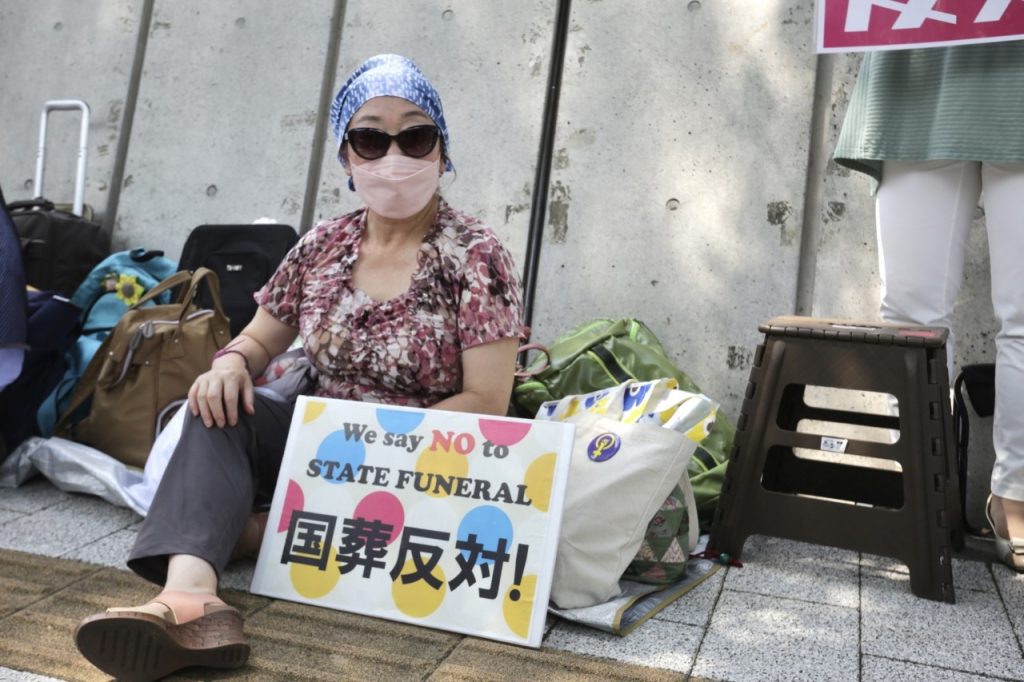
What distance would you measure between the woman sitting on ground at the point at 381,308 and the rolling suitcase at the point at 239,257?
1.58 metres

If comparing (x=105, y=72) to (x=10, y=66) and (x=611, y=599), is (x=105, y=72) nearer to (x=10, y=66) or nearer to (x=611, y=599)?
(x=10, y=66)

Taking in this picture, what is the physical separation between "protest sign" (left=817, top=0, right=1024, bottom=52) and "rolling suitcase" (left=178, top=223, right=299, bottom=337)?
2317mm

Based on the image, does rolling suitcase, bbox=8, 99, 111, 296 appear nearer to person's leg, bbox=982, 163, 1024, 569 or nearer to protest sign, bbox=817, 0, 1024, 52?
protest sign, bbox=817, 0, 1024, 52

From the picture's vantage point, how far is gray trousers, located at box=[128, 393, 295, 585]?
6.19ft

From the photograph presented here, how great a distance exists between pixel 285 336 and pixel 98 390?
1168 millimetres

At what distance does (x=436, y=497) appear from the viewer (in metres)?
2.09

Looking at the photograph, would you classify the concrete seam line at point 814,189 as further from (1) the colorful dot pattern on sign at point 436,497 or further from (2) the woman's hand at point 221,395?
(2) the woman's hand at point 221,395

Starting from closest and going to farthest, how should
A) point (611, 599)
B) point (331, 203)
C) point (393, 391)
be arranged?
point (611, 599) < point (393, 391) < point (331, 203)

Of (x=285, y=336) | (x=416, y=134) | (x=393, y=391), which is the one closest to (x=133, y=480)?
(x=285, y=336)

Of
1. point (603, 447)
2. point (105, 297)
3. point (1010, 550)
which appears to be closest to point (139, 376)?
point (105, 297)

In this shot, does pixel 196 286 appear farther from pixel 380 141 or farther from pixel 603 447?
pixel 603 447

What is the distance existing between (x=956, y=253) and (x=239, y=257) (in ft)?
9.27

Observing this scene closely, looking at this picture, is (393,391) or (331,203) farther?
(331,203)

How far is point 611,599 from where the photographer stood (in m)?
2.17
